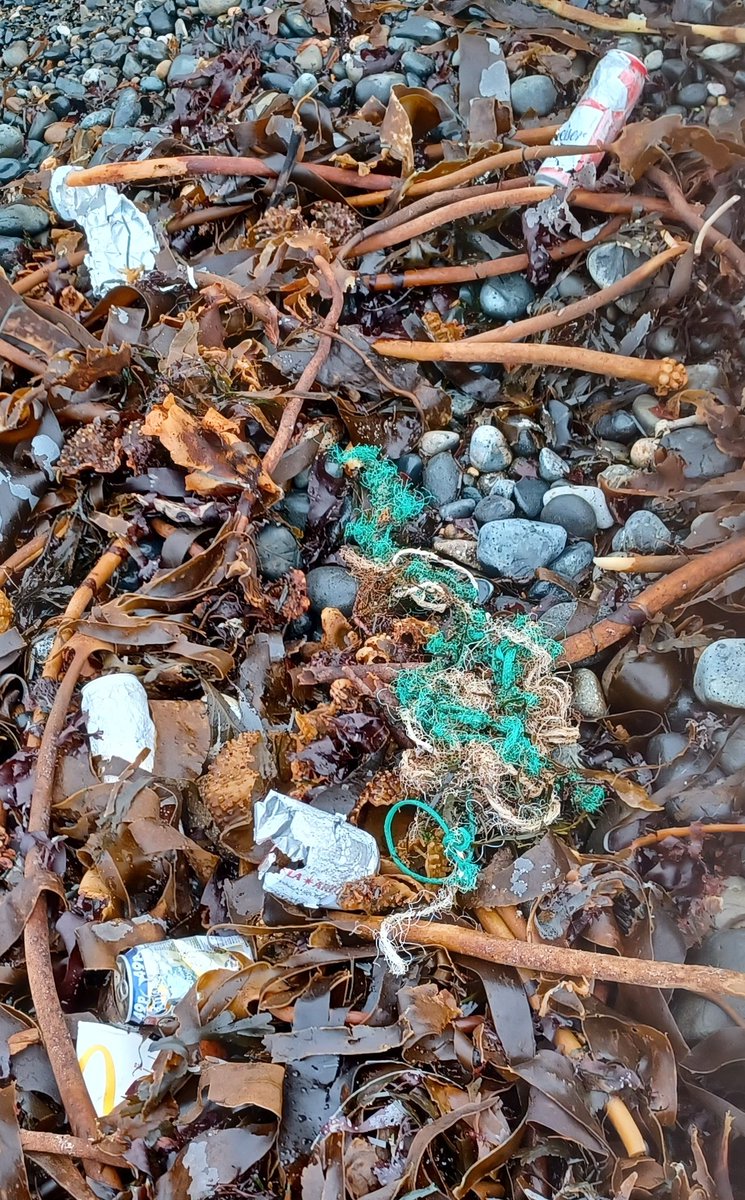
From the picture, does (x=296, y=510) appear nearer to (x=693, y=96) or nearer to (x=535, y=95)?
(x=535, y=95)

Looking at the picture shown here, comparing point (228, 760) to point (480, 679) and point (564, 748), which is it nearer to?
point (480, 679)

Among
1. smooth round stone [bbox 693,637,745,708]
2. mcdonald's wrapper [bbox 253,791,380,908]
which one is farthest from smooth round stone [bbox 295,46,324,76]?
mcdonald's wrapper [bbox 253,791,380,908]

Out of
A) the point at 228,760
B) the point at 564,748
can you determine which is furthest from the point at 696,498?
the point at 228,760

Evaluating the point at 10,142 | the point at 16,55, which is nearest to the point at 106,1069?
the point at 10,142

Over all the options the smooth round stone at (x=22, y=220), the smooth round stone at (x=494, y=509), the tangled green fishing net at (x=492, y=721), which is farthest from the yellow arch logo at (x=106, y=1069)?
the smooth round stone at (x=22, y=220)

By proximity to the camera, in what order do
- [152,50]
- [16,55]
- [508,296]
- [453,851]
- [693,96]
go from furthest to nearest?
[16,55], [152,50], [693,96], [508,296], [453,851]

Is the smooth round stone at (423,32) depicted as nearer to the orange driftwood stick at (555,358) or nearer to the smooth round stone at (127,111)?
the smooth round stone at (127,111)
